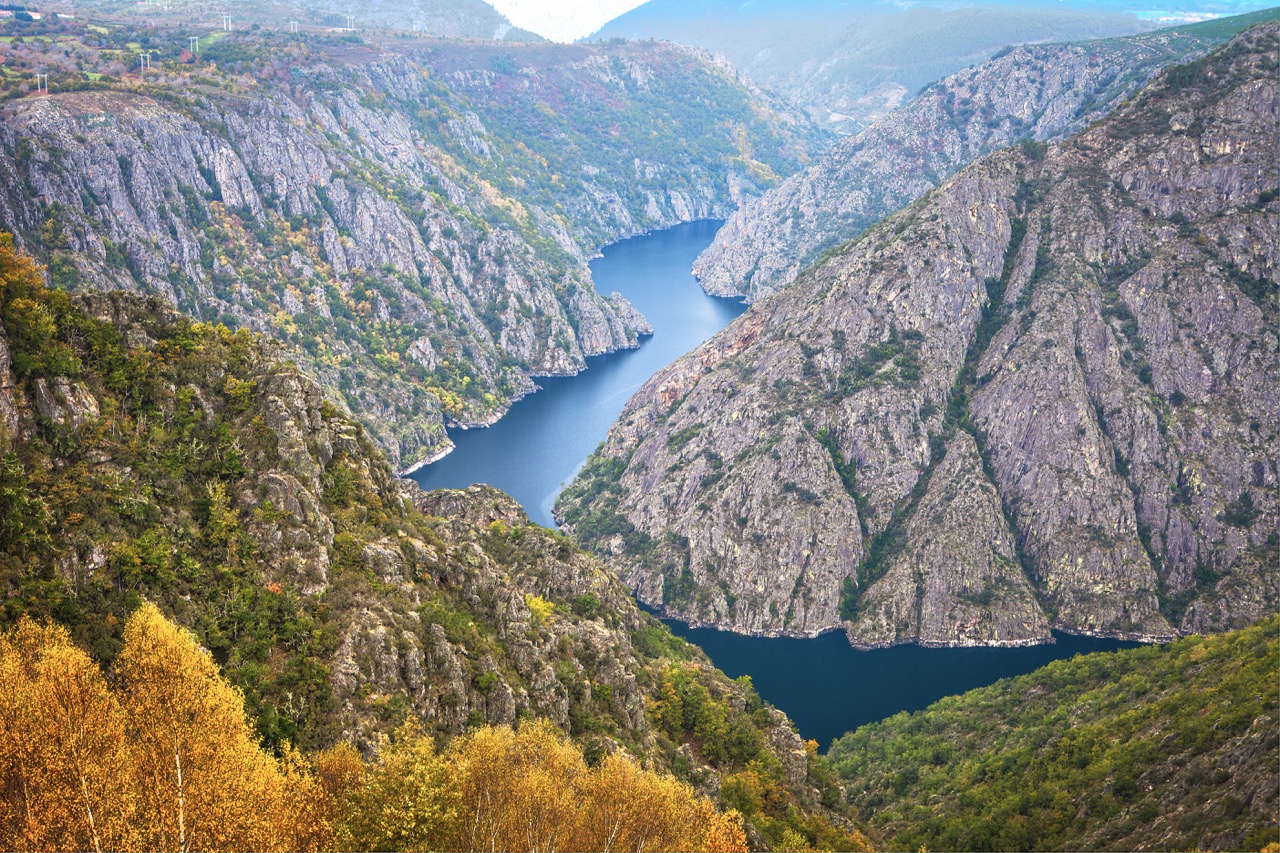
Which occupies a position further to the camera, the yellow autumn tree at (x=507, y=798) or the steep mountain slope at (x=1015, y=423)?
the steep mountain slope at (x=1015, y=423)

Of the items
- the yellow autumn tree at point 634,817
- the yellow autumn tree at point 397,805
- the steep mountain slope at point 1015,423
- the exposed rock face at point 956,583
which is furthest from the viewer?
the steep mountain slope at point 1015,423

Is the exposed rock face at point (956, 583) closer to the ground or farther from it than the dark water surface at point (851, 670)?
farther from it

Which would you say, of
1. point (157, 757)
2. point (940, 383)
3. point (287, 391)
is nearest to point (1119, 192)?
point (940, 383)

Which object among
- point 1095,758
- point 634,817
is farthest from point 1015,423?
point 634,817

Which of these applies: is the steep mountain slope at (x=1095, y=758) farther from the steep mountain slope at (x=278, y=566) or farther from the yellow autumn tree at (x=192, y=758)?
the yellow autumn tree at (x=192, y=758)

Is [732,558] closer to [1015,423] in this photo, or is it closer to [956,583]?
[956,583]

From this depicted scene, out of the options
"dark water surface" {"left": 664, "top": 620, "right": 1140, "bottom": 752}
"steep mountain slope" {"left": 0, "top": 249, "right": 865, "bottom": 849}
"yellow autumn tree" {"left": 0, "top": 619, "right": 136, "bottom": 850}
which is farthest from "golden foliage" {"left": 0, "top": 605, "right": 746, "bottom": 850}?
"dark water surface" {"left": 664, "top": 620, "right": 1140, "bottom": 752}

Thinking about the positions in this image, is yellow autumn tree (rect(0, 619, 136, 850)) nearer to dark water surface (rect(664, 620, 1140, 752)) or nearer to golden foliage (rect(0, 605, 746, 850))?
golden foliage (rect(0, 605, 746, 850))

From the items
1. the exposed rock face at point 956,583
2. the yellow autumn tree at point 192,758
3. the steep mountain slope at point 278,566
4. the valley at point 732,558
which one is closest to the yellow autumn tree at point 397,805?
the valley at point 732,558
